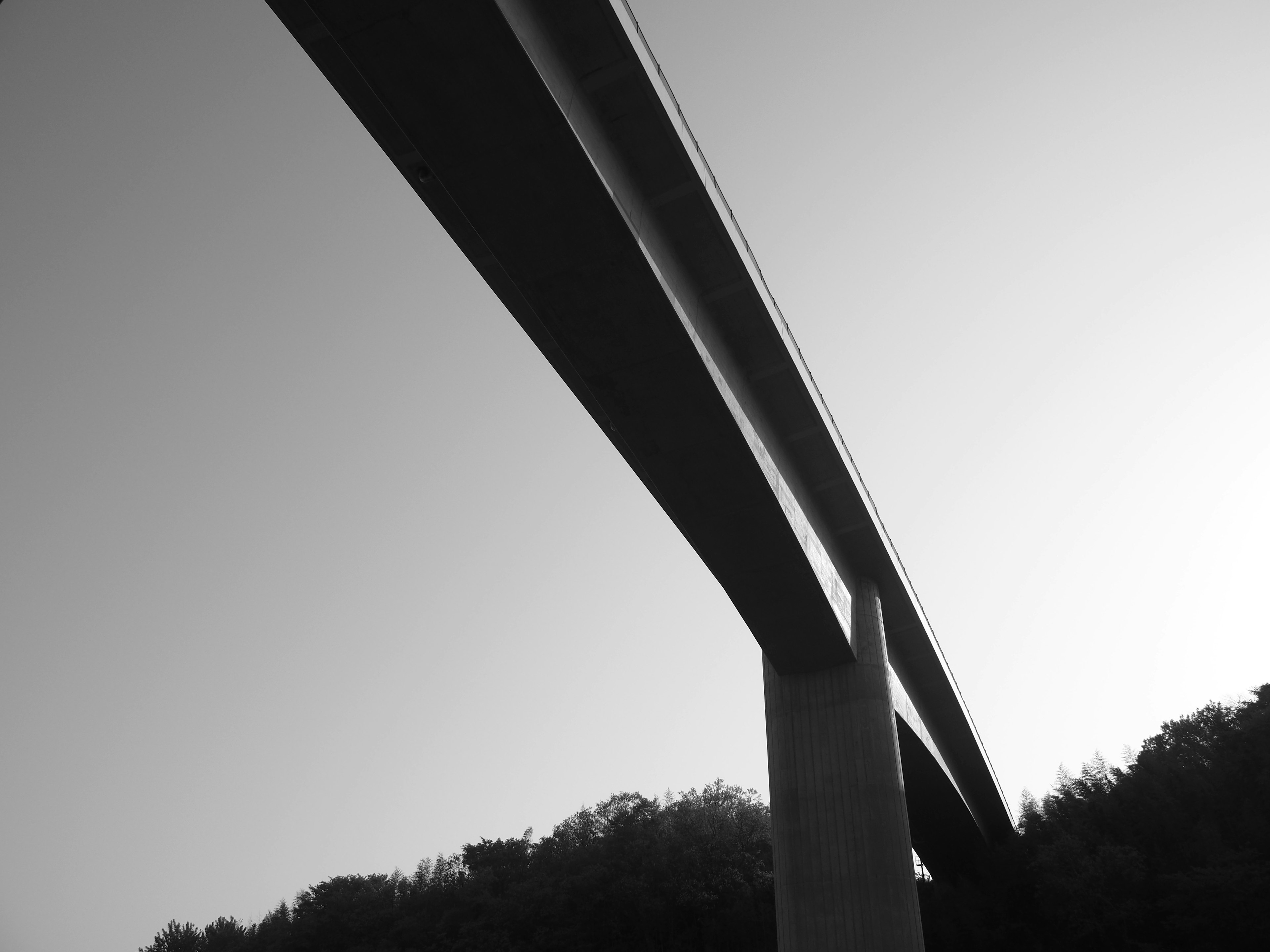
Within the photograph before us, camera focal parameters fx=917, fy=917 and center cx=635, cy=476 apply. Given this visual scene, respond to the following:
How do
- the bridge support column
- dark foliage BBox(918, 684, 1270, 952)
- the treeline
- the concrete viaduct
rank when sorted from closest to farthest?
the concrete viaduct → the bridge support column → dark foliage BBox(918, 684, 1270, 952) → the treeline

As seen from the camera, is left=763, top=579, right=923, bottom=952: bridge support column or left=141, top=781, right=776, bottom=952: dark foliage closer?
left=763, top=579, right=923, bottom=952: bridge support column

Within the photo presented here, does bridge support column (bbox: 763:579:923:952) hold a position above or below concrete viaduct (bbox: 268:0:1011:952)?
below

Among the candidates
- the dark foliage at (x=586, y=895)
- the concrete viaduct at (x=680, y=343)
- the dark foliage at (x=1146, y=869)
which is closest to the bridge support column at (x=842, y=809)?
the concrete viaduct at (x=680, y=343)

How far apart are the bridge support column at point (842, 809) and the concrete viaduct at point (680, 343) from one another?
4 centimetres

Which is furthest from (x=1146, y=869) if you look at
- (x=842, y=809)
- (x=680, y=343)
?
(x=680, y=343)

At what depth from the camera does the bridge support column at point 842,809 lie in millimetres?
18109

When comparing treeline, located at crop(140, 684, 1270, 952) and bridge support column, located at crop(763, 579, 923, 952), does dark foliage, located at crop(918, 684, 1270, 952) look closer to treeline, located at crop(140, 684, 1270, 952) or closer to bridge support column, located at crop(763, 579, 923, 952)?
treeline, located at crop(140, 684, 1270, 952)

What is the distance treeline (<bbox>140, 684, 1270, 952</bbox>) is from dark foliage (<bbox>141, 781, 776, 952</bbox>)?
0.33 feet

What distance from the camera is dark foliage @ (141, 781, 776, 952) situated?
45312 mm

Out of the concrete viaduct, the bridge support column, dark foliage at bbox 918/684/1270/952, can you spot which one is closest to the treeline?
dark foliage at bbox 918/684/1270/952

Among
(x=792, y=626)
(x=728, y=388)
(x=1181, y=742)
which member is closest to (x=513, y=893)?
(x=1181, y=742)

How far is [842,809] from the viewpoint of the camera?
19.2 m

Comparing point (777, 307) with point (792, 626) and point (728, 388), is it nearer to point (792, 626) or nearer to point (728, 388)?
point (728, 388)

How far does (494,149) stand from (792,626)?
12318 millimetres
